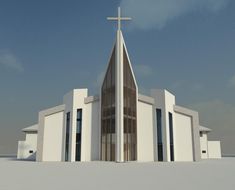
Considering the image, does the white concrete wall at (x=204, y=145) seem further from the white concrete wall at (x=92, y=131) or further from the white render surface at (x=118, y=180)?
the white render surface at (x=118, y=180)

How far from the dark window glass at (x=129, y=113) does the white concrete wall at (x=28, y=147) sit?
2045 centimetres

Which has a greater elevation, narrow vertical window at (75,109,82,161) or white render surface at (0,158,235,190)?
narrow vertical window at (75,109,82,161)

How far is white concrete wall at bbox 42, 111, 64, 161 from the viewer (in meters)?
30.9

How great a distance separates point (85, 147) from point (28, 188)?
21.6 meters

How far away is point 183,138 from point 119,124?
28.3ft

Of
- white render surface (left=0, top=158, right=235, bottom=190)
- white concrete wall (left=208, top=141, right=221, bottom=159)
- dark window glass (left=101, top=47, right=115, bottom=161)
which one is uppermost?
dark window glass (left=101, top=47, right=115, bottom=161)

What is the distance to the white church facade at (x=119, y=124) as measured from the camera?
2912cm

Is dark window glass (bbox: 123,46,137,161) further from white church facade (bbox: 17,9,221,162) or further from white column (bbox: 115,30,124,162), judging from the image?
white column (bbox: 115,30,124,162)

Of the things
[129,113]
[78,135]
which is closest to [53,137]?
[78,135]

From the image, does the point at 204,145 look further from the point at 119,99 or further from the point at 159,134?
the point at 119,99

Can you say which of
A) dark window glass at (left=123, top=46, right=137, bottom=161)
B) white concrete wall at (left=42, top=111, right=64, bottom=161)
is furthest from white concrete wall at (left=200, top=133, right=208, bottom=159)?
white concrete wall at (left=42, top=111, right=64, bottom=161)

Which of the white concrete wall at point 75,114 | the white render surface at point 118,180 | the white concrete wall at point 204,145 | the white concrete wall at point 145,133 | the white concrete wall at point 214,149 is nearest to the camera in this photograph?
the white render surface at point 118,180

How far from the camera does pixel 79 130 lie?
1215 inches

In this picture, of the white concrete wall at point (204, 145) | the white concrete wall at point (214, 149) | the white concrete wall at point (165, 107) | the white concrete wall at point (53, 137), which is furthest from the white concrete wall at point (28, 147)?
the white concrete wall at point (214, 149)
